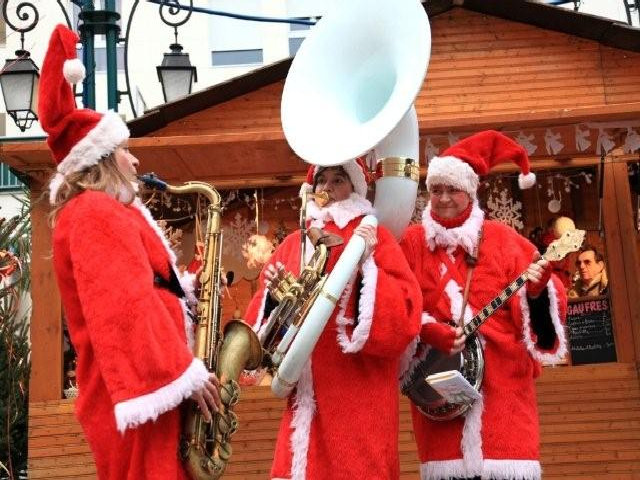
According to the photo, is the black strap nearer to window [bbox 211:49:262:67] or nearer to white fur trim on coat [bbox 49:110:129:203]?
white fur trim on coat [bbox 49:110:129:203]

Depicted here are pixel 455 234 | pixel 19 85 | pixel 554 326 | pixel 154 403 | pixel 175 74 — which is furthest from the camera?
pixel 175 74

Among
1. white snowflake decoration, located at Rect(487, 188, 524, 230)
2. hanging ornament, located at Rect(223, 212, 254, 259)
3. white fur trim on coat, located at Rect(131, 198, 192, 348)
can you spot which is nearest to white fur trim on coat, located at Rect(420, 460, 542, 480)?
white fur trim on coat, located at Rect(131, 198, 192, 348)

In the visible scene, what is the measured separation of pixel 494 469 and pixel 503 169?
4.36 meters

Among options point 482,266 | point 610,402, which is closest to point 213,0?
point 610,402

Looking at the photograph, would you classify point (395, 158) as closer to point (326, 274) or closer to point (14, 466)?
point (326, 274)

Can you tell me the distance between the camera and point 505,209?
891 cm

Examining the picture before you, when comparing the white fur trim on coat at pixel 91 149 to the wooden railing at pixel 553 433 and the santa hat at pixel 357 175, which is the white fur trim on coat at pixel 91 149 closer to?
the santa hat at pixel 357 175

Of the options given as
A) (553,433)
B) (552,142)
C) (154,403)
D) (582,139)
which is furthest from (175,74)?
(154,403)

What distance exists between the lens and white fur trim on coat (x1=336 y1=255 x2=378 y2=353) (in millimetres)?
4352

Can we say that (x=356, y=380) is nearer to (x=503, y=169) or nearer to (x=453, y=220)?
(x=453, y=220)

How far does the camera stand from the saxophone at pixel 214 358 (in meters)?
3.72

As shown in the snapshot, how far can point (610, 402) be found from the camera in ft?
25.5

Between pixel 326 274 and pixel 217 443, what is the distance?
3.34 ft

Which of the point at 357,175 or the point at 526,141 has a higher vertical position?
the point at 526,141
